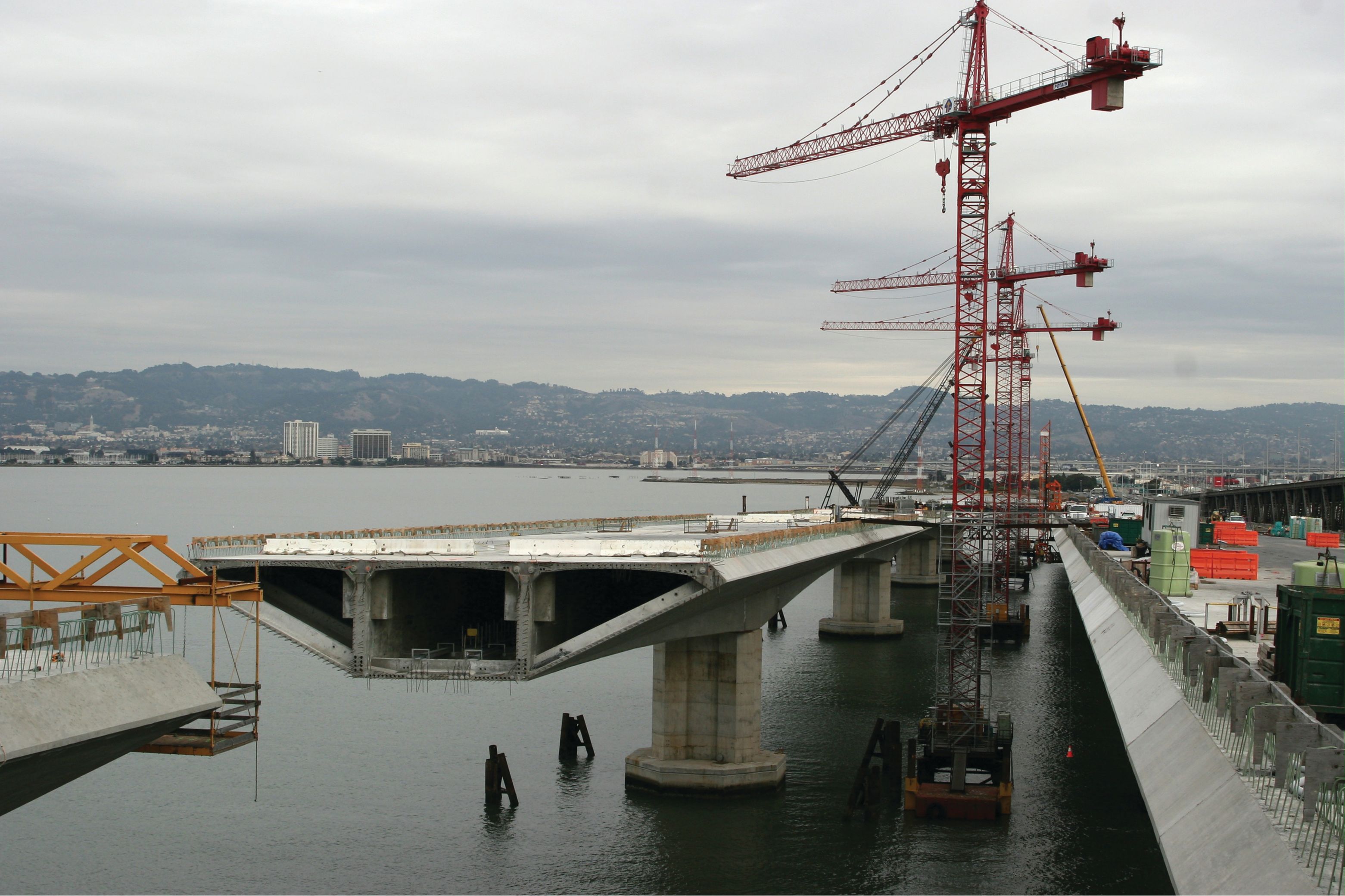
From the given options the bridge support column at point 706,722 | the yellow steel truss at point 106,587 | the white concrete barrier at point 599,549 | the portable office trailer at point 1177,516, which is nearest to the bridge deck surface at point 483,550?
the white concrete barrier at point 599,549

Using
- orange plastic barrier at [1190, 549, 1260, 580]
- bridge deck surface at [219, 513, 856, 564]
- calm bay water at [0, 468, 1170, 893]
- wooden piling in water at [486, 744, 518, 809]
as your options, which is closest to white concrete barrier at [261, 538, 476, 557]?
bridge deck surface at [219, 513, 856, 564]

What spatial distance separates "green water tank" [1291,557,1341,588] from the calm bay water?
17495 millimetres

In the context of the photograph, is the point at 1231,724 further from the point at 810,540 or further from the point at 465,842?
the point at 810,540

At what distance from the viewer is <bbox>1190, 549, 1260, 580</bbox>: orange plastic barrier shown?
140 feet

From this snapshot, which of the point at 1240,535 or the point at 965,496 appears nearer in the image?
the point at 965,496

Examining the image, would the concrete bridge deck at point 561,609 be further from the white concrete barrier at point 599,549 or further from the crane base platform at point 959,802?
the crane base platform at point 959,802

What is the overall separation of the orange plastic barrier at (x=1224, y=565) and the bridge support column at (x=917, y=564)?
3095 inches

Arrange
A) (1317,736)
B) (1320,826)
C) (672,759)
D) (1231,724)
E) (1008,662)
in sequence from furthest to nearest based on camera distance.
Answer: (1008,662), (672,759), (1231,724), (1317,736), (1320,826)

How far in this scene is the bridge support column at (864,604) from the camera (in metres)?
84.6

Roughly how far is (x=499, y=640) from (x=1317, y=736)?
106 ft

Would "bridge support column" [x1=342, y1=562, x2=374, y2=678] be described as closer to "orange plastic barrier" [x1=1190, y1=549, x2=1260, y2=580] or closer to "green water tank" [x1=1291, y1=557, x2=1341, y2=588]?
"green water tank" [x1=1291, y1=557, x2=1341, y2=588]

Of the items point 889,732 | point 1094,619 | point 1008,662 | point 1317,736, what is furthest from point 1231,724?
point 1008,662

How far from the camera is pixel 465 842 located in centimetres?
3747

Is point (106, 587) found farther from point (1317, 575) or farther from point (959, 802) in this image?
point (959, 802)
